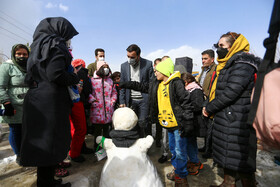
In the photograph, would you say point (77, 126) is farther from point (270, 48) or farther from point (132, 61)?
point (270, 48)

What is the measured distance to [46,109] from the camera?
1669mm

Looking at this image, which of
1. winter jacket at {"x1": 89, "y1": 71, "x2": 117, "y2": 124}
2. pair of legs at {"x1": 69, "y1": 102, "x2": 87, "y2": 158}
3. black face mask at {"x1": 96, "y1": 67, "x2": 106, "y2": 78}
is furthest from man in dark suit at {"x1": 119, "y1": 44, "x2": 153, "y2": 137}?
pair of legs at {"x1": 69, "y1": 102, "x2": 87, "y2": 158}

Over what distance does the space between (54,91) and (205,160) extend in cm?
315

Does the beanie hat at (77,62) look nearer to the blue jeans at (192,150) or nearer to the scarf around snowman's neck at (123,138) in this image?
the scarf around snowman's neck at (123,138)

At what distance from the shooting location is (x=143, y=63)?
349 cm

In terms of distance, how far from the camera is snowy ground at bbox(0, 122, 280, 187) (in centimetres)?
232

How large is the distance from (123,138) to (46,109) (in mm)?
945

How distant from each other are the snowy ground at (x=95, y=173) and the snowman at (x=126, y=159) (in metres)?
1.02

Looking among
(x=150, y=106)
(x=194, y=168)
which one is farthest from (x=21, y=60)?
(x=194, y=168)

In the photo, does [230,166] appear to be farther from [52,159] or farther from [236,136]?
[52,159]

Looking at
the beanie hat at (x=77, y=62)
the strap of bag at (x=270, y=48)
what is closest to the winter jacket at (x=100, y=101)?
the beanie hat at (x=77, y=62)

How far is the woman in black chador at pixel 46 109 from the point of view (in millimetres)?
1622

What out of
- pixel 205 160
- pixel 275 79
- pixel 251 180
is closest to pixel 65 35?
pixel 275 79

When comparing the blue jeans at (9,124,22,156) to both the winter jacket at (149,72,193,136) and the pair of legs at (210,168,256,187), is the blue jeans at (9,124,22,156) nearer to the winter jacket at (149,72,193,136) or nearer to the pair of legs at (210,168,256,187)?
the winter jacket at (149,72,193,136)
